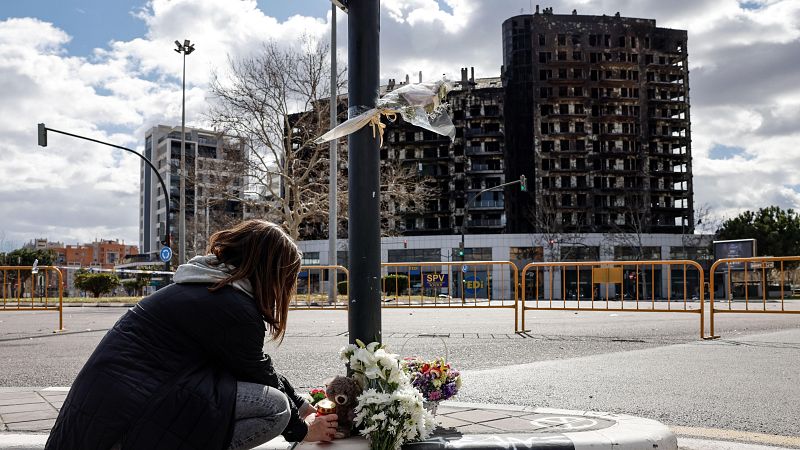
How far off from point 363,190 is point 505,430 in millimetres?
1453

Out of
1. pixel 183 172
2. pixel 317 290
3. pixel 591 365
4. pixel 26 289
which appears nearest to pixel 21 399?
pixel 591 365

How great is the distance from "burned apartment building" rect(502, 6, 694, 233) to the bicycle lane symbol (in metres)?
70.1

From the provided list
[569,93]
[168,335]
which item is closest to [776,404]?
[168,335]

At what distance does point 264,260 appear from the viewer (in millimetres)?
2648

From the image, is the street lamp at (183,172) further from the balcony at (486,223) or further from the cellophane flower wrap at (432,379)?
the balcony at (486,223)

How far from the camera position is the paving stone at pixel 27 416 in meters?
4.09

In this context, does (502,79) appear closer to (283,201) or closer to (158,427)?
(283,201)

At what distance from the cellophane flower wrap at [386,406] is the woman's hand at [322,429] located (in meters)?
0.12

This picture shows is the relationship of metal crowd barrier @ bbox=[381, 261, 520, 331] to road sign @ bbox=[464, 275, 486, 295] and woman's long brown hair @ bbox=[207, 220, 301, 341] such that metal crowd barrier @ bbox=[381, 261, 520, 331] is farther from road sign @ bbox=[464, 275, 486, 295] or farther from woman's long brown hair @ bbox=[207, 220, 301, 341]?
woman's long brown hair @ bbox=[207, 220, 301, 341]

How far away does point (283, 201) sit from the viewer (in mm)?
31953

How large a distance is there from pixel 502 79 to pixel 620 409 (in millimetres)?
78199

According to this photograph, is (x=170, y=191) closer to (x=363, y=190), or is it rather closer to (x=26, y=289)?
(x=26, y=289)

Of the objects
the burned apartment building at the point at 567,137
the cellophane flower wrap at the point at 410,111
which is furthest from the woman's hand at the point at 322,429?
the burned apartment building at the point at 567,137

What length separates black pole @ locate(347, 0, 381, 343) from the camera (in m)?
3.45
